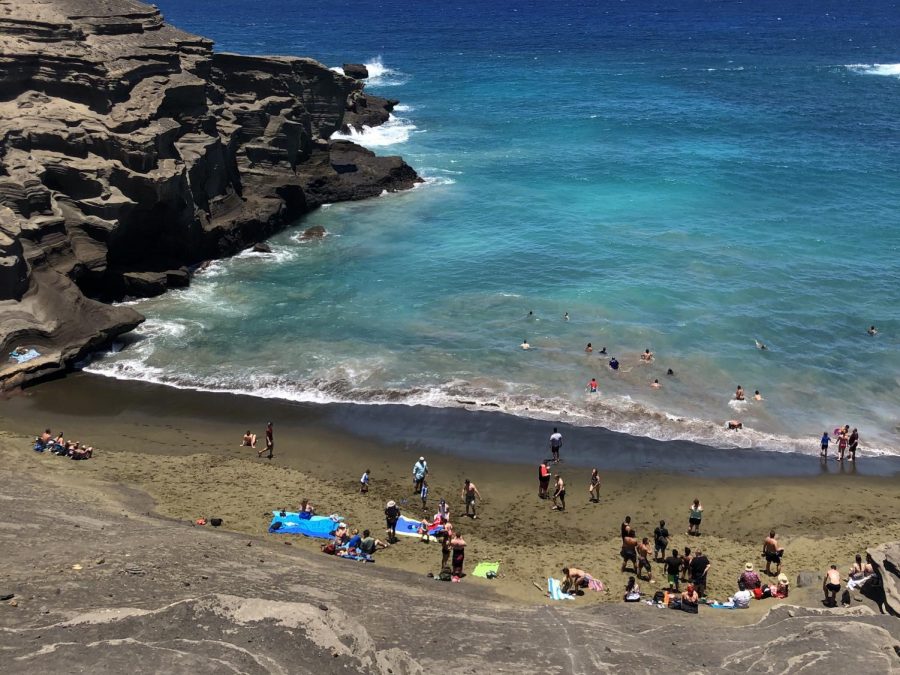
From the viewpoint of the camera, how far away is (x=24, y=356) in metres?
32.9

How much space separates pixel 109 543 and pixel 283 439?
1053 centimetres

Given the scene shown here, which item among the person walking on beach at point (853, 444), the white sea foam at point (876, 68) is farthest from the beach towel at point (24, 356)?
the white sea foam at point (876, 68)

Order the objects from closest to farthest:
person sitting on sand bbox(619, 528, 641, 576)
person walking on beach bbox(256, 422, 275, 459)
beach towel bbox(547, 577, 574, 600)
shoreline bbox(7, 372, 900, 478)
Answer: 1. beach towel bbox(547, 577, 574, 600)
2. person sitting on sand bbox(619, 528, 641, 576)
3. person walking on beach bbox(256, 422, 275, 459)
4. shoreline bbox(7, 372, 900, 478)

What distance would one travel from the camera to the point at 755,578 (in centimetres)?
2200

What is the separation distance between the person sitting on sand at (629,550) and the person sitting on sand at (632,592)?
1.33 meters

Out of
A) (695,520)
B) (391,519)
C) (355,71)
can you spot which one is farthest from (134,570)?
(355,71)

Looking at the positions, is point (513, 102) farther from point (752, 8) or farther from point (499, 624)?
point (752, 8)

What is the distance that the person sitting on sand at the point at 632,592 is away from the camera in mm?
21359

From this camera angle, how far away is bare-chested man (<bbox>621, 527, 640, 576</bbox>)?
23031mm

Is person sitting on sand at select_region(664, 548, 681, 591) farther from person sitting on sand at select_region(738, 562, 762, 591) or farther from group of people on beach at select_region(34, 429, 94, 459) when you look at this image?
group of people on beach at select_region(34, 429, 94, 459)

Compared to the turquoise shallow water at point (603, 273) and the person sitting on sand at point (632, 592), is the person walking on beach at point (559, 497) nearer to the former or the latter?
the person sitting on sand at point (632, 592)

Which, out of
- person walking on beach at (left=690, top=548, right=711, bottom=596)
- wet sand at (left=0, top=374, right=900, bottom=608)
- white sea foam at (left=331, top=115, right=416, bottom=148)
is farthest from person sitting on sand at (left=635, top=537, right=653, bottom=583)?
white sea foam at (left=331, top=115, right=416, bottom=148)

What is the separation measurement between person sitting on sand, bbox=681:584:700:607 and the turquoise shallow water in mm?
10435

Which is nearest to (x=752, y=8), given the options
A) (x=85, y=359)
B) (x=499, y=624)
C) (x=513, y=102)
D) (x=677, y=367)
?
(x=513, y=102)
